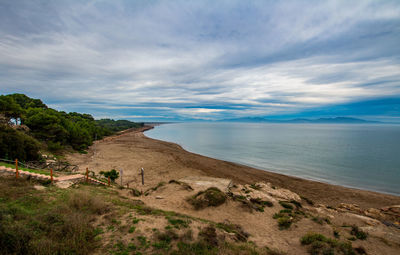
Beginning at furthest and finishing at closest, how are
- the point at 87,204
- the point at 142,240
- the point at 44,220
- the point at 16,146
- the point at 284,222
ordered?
the point at 16,146 < the point at 284,222 < the point at 87,204 < the point at 142,240 < the point at 44,220

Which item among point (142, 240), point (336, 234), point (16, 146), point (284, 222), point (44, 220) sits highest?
point (16, 146)

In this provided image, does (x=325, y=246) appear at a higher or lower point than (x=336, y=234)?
higher

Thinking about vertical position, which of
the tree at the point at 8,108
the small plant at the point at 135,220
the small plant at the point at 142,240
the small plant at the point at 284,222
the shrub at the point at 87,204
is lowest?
the small plant at the point at 284,222

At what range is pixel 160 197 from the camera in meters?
14.0

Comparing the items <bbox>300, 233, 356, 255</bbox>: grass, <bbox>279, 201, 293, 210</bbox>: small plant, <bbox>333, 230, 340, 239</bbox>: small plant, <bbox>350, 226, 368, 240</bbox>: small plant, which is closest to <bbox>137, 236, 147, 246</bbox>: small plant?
<bbox>300, 233, 356, 255</bbox>: grass

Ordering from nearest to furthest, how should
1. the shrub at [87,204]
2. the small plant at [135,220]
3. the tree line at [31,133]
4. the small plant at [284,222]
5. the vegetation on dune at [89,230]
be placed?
the vegetation on dune at [89,230]
the small plant at [135,220]
the shrub at [87,204]
the small plant at [284,222]
the tree line at [31,133]

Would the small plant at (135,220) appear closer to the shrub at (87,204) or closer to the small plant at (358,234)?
the shrub at (87,204)

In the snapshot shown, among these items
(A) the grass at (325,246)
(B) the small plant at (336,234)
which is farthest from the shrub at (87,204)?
(B) the small plant at (336,234)

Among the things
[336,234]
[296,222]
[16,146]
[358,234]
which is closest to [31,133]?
[16,146]

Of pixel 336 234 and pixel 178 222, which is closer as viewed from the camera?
pixel 178 222

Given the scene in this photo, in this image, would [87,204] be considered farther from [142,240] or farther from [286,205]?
[286,205]

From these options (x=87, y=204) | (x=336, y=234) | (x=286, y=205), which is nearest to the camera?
(x=87, y=204)

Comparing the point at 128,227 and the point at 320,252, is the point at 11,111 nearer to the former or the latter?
the point at 128,227

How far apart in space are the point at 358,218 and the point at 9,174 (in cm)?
2367
